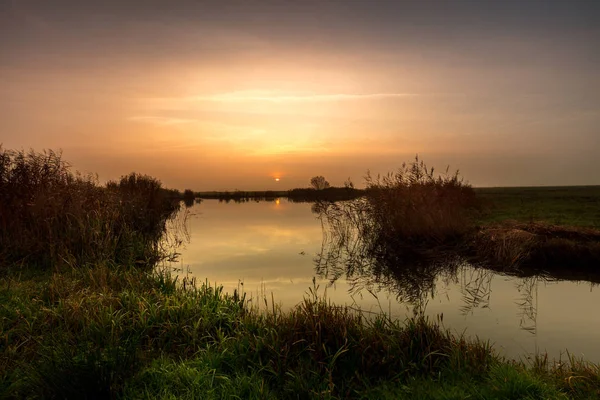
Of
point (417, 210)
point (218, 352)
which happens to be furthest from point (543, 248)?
point (218, 352)

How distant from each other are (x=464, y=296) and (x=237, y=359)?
7.89 meters

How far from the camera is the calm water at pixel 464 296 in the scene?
8.78m

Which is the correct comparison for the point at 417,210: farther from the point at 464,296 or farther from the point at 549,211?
the point at 549,211

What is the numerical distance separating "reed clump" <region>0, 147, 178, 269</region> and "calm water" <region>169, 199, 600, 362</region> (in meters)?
3.01

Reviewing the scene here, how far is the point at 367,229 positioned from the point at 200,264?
7325 millimetres

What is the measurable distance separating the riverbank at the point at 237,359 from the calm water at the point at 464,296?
2.15m

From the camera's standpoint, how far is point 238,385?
5434 millimetres

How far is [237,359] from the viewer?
6.23 metres

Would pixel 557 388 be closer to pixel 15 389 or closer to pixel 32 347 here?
pixel 15 389

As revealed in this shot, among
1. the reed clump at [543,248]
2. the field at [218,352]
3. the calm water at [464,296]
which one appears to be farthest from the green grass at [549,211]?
the field at [218,352]

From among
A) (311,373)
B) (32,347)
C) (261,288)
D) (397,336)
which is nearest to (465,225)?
(261,288)

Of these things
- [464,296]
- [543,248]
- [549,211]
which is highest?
[549,211]

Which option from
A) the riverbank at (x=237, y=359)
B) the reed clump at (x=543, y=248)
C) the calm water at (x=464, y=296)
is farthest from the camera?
the reed clump at (x=543, y=248)

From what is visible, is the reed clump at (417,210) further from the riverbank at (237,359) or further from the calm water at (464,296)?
the riverbank at (237,359)
